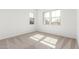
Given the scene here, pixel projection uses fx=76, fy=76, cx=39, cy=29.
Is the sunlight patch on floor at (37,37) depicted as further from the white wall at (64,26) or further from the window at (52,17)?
the window at (52,17)

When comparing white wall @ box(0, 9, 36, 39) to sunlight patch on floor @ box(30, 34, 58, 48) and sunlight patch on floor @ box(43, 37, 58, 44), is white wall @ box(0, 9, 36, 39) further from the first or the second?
sunlight patch on floor @ box(43, 37, 58, 44)

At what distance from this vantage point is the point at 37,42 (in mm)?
1056

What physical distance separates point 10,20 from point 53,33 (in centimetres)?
60

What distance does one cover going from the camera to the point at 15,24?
3.40ft

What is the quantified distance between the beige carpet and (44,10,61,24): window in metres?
0.18

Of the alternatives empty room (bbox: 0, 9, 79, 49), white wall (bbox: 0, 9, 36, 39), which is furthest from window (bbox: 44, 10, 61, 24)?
white wall (bbox: 0, 9, 36, 39)

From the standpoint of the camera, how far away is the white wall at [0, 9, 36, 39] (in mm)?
1004

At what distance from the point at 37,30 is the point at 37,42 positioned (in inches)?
6.7

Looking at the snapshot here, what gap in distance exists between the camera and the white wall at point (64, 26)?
0.97m

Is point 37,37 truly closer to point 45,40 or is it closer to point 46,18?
point 45,40
